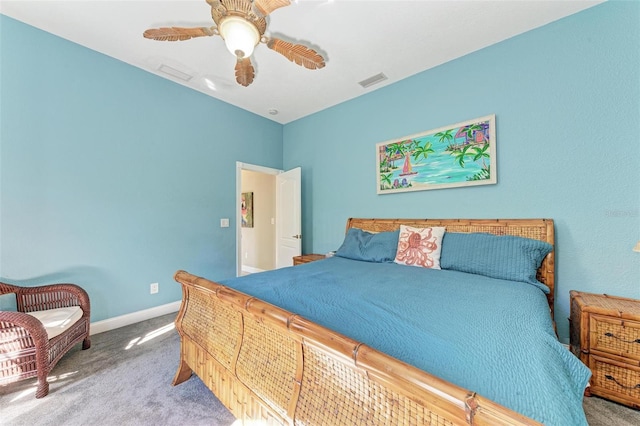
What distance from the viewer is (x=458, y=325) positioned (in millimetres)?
1102

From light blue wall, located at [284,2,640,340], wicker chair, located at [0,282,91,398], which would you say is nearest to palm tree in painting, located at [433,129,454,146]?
light blue wall, located at [284,2,640,340]

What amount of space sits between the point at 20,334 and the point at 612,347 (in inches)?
151

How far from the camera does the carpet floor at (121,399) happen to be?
146 cm

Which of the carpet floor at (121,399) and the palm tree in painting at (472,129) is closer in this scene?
the carpet floor at (121,399)

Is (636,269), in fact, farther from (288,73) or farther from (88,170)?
(88,170)

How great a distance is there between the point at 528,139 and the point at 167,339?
3877 mm

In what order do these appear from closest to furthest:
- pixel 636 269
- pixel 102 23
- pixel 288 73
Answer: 1. pixel 636 269
2. pixel 102 23
3. pixel 288 73

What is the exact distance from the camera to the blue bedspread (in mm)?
745

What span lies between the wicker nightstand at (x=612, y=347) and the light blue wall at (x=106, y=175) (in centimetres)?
373

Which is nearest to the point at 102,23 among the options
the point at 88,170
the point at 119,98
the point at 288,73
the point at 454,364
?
the point at 119,98

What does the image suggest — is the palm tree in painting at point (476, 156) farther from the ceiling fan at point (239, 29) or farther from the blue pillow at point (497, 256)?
the ceiling fan at point (239, 29)

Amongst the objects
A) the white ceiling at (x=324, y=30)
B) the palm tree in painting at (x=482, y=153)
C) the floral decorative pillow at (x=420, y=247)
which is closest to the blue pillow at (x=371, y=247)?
the floral decorative pillow at (x=420, y=247)

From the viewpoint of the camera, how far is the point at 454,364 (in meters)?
0.83

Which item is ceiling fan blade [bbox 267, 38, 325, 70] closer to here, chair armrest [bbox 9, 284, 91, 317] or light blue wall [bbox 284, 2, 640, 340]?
light blue wall [bbox 284, 2, 640, 340]
